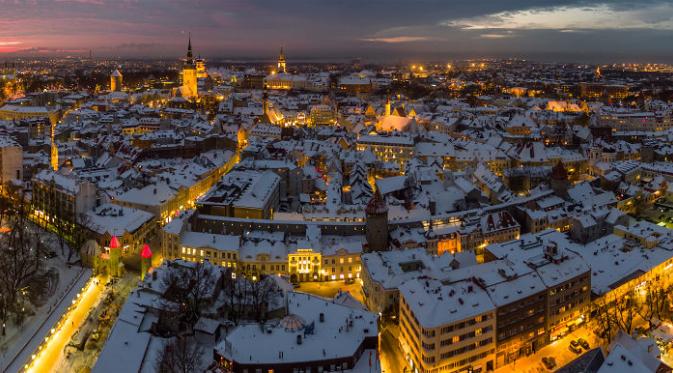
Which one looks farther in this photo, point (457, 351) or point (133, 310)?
point (133, 310)

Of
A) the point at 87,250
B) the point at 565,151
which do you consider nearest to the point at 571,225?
the point at 565,151

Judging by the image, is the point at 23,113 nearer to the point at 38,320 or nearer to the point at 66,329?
the point at 38,320

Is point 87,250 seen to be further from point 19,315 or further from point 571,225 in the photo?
point 571,225

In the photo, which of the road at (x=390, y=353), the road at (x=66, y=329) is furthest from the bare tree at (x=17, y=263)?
the road at (x=390, y=353)

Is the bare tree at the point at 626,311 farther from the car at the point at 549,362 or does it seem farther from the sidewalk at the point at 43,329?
the sidewalk at the point at 43,329

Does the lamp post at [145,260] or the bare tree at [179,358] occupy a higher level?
the lamp post at [145,260]

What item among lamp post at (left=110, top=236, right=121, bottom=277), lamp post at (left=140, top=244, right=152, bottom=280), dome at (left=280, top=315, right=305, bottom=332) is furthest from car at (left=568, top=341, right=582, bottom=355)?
lamp post at (left=110, top=236, right=121, bottom=277)
